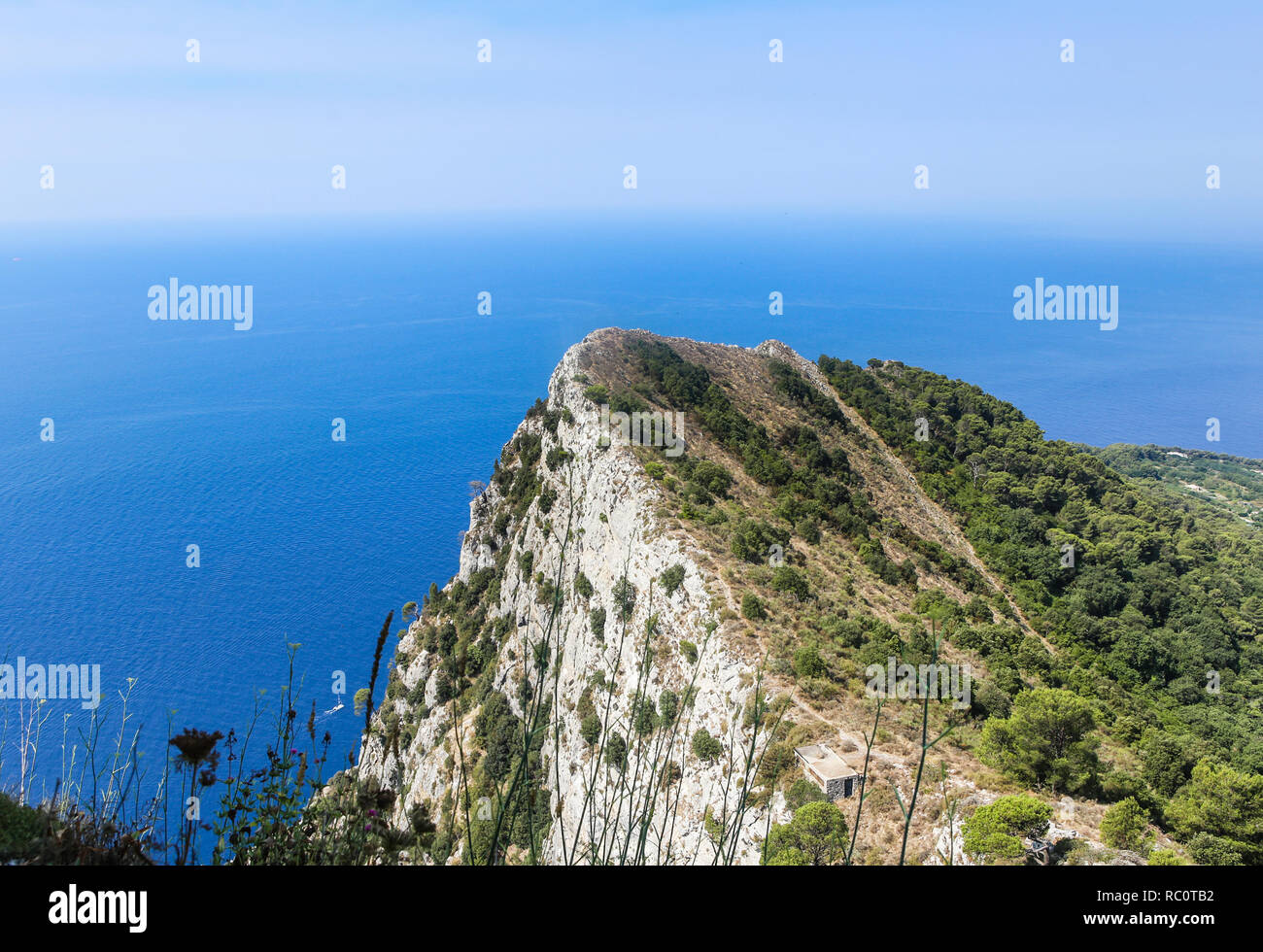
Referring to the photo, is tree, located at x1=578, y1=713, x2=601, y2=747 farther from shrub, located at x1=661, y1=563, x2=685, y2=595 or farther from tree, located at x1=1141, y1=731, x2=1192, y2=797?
tree, located at x1=1141, y1=731, x2=1192, y2=797

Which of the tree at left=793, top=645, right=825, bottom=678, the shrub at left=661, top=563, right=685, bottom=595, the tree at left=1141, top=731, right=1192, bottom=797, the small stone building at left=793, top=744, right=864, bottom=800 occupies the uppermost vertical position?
the shrub at left=661, top=563, right=685, bottom=595

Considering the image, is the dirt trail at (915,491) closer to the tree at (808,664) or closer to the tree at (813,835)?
the tree at (808,664)

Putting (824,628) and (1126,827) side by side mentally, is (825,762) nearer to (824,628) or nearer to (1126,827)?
(1126,827)

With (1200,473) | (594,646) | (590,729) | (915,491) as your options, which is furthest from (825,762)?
(1200,473)

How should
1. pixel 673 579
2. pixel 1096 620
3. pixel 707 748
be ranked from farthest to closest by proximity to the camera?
pixel 1096 620 → pixel 673 579 → pixel 707 748

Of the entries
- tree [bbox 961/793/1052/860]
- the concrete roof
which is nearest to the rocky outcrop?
the concrete roof

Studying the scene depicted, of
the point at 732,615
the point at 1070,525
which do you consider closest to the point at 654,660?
the point at 732,615
